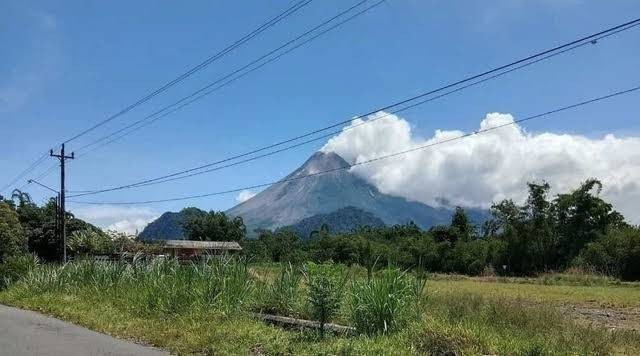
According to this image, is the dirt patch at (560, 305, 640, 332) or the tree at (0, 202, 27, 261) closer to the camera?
the dirt patch at (560, 305, 640, 332)

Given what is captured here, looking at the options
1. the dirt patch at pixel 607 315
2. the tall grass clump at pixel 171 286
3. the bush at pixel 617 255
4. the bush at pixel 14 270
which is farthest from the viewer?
the bush at pixel 617 255

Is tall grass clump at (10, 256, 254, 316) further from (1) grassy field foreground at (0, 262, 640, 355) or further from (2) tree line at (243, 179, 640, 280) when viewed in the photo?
(2) tree line at (243, 179, 640, 280)

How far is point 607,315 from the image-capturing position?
75.6ft

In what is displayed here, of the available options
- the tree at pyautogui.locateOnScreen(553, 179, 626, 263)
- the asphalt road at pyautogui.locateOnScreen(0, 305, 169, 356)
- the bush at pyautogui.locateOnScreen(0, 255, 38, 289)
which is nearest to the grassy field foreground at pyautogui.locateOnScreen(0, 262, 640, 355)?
the asphalt road at pyautogui.locateOnScreen(0, 305, 169, 356)

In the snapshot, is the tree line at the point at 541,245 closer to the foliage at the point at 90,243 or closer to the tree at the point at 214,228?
the foliage at the point at 90,243

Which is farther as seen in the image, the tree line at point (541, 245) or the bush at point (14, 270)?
the tree line at point (541, 245)

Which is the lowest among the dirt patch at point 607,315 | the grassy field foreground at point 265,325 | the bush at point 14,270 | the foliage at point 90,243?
the dirt patch at point 607,315

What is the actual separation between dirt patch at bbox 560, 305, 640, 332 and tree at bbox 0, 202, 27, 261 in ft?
124

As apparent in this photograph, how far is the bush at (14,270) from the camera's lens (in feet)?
105

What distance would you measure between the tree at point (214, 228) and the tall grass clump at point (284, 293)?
93.2m

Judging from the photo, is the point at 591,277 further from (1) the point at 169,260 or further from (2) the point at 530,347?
(2) the point at 530,347

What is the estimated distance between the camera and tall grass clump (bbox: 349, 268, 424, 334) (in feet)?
40.0

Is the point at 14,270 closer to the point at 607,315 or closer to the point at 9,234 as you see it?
the point at 9,234

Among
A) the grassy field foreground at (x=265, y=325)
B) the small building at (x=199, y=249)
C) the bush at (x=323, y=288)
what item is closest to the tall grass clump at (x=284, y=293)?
the grassy field foreground at (x=265, y=325)
